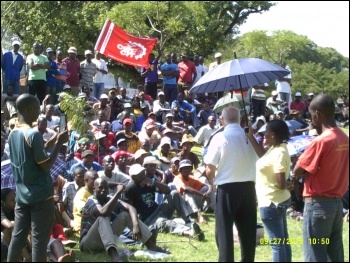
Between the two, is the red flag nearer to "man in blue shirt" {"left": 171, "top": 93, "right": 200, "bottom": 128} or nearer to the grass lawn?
"man in blue shirt" {"left": 171, "top": 93, "right": 200, "bottom": 128}

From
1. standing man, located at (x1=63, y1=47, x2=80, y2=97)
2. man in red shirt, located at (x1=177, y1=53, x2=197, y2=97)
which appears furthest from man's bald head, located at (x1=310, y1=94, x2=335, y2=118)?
man in red shirt, located at (x1=177, y1=53, x2=197, y2=97)

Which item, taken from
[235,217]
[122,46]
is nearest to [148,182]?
[235,217]

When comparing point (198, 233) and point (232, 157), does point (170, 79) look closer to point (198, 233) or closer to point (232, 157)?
point (198, 233)

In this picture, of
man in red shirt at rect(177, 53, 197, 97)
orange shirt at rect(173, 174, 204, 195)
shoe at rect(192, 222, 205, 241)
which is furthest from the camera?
man in red shirt at rect(177, 53, 197, 97)

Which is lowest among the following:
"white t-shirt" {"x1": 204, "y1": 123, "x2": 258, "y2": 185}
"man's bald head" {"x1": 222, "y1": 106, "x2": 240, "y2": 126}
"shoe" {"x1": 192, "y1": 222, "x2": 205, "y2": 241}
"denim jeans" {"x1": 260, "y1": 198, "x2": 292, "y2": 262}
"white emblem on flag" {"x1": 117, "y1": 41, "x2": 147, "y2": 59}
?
"shoe" {"x1": 192, "y1": 222, "x2": 205, "y2": 241}

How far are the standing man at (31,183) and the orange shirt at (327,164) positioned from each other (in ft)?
6.99

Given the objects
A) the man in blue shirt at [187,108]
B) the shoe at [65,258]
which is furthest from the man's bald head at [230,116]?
the man in blue shirt at [187,108]

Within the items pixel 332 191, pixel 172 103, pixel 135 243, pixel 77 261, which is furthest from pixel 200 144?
pixel 332 191

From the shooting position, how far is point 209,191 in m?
11.0

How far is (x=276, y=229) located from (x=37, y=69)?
33.7 ft

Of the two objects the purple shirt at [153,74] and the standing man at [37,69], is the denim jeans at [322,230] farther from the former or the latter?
the purple shirt at [153,74]

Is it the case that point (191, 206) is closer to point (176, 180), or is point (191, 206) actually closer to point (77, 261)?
point (176, 180)

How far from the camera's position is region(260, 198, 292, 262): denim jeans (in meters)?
6.38

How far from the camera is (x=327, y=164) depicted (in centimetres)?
564
